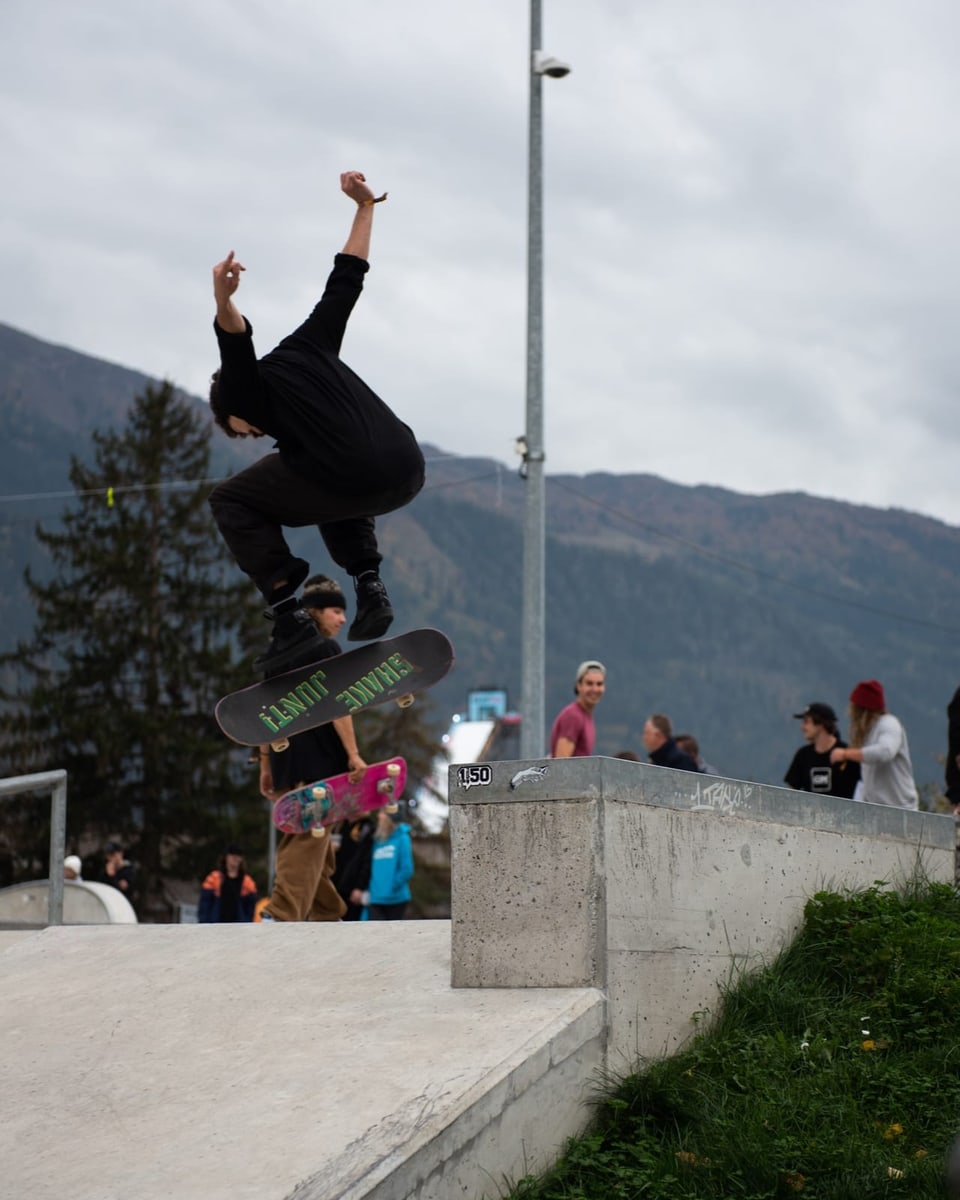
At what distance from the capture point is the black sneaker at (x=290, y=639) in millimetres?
6512

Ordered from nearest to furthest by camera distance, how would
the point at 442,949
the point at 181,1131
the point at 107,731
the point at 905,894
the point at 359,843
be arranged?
1. the point at 181,1131
2. the point at 442,949
3. the point at 905,894
4. the point at 359,843
5. the point at 107,731

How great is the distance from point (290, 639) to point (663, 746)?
141 inches

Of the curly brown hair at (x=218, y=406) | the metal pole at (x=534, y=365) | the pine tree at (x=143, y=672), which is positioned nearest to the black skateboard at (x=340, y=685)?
the curly brown hair at (x=218, y=406)

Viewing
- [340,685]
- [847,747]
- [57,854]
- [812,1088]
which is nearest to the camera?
[812,1088]

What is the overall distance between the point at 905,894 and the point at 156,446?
46891 mm

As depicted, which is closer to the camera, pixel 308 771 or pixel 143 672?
pixel 308 771

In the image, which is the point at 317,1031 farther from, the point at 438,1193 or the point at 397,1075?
the point at 438,1193

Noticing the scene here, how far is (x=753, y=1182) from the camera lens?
4344 millimetres

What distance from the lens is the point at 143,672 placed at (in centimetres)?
4669

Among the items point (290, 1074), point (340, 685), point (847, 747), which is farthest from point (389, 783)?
point (290, 1074)

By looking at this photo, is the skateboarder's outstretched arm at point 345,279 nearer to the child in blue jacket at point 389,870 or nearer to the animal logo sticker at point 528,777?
the animal logo sticker at point 528,777

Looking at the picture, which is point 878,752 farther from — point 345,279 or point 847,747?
point 345,279

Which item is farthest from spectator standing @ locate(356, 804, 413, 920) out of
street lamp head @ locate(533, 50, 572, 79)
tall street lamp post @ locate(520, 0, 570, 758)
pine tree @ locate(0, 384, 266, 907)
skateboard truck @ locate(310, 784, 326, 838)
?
pine tree @ locate(0, 384, 266, 907)

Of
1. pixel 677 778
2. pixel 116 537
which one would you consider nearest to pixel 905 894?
pixel 677 778
